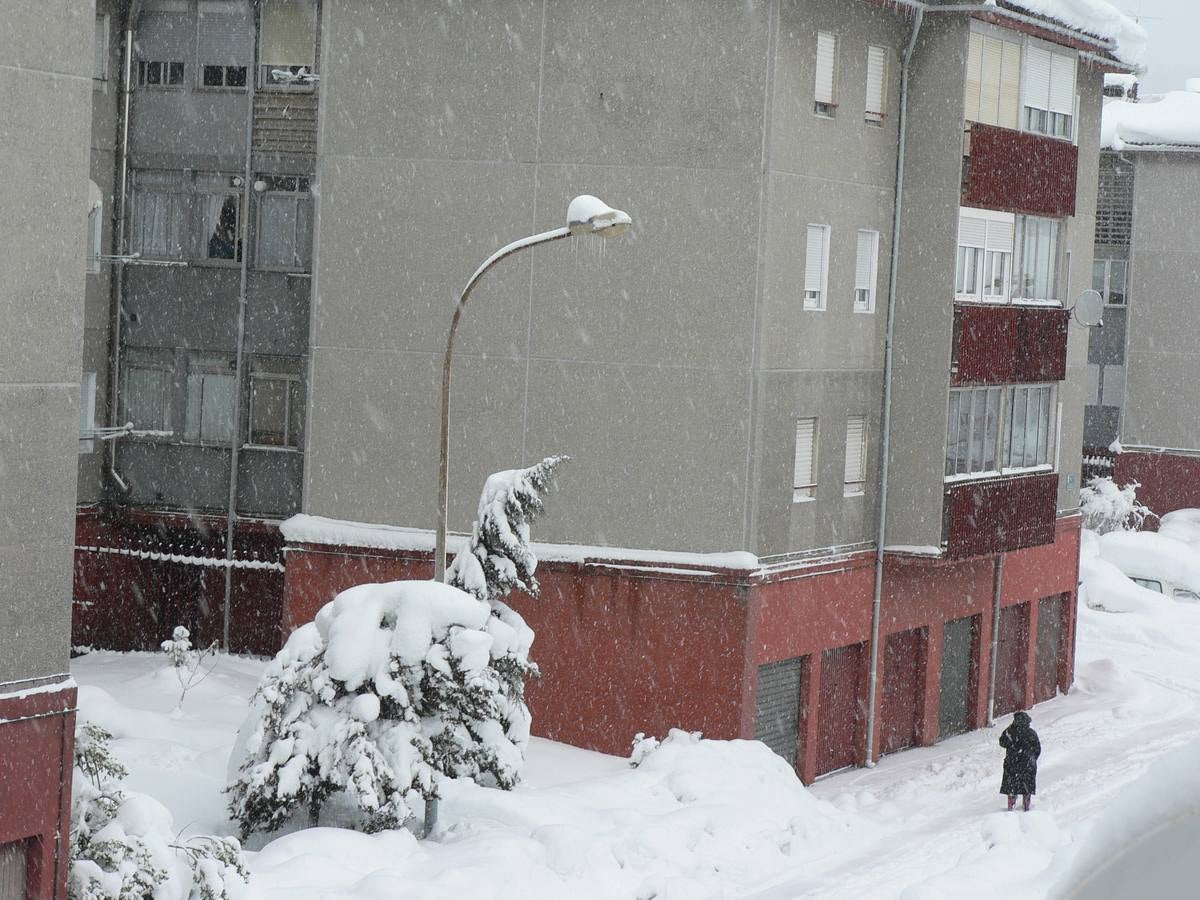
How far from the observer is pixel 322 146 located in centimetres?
2320

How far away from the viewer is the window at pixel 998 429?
25516mm

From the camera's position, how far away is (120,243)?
1053 inches

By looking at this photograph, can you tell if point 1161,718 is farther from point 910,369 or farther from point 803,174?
point 803,174

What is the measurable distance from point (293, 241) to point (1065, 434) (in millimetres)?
13816

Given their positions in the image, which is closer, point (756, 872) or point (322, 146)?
point (756, 872)

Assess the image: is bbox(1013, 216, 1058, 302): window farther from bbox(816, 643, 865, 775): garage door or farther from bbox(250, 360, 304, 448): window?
bbox(250, 360, 304, 448): window

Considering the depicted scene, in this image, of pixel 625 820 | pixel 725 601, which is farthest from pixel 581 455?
pixel 625 820

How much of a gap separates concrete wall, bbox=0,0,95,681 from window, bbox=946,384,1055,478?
16078mm

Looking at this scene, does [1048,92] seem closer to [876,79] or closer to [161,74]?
[876,79]

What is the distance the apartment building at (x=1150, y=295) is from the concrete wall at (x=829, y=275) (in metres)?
20.8

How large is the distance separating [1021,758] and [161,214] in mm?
15466

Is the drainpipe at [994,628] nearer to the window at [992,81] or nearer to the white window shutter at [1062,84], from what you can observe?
the window at [992,81]

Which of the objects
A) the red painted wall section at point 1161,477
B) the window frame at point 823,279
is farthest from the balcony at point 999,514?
the red painted wall section at point 1161,477

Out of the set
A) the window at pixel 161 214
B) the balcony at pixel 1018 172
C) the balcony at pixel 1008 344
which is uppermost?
the balcony at pixel 1018 172
